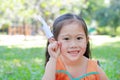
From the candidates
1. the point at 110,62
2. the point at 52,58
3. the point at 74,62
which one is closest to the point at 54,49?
the point at 52,58

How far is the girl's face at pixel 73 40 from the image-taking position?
111 inches

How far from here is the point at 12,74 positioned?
4.90m

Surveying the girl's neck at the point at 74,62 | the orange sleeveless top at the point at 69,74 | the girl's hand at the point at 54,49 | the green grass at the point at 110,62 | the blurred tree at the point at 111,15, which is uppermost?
the blurred tree at the point at 111,15

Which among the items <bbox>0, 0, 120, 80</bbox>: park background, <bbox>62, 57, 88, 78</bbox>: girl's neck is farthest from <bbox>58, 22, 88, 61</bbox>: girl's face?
<bbox>0, 0, 120, 80</bbox>: park background

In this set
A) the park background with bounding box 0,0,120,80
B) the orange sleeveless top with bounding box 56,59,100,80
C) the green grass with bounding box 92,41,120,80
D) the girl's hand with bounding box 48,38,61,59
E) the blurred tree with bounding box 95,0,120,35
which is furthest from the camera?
the blurred tree with bounding box 95,0,120,35

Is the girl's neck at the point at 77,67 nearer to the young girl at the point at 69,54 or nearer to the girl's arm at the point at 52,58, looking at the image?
the young girl at the point at 69,54

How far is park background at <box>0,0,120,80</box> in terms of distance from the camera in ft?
17.8

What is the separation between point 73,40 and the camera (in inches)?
111

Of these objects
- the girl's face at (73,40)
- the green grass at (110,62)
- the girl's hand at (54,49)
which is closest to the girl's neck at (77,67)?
the girl's face at (73,40)

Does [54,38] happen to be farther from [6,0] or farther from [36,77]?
[6,0]

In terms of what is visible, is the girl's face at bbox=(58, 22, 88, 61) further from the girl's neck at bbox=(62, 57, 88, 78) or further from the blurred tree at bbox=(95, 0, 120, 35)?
the blurred tree at bbox=(95, 0, 120, 35)

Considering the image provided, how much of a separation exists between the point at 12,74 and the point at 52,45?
2304mm

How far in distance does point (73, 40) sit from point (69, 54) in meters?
0.13

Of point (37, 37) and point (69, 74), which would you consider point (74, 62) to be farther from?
point (37, 37)
